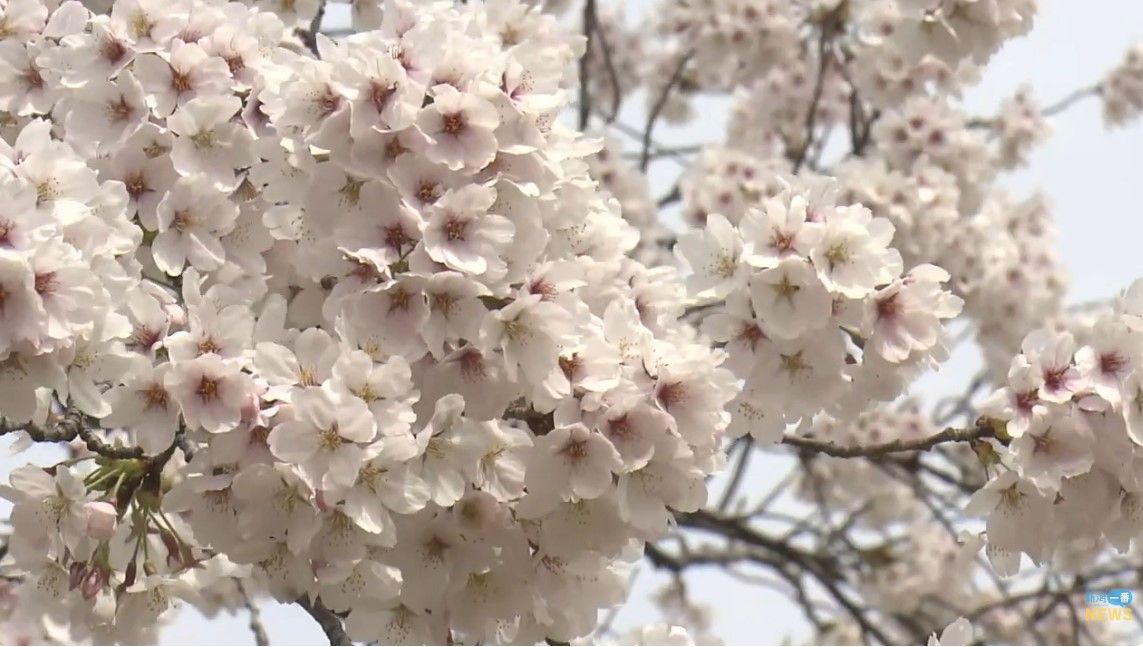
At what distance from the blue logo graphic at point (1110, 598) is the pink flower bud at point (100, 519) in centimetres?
287

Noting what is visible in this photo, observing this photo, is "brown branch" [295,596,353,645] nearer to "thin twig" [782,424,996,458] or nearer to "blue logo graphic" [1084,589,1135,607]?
"thin twig" [782,424,996,458]

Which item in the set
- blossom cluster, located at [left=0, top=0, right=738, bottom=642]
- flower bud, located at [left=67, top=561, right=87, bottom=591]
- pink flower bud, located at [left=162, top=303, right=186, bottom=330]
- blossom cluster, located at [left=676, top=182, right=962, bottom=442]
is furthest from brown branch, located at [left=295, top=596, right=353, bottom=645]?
blossom cluster, located at [left=676, top=182, right=962, bottom=442]

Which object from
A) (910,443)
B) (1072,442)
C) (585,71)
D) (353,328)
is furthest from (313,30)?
(585,71)

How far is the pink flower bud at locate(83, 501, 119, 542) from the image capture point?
2.02m

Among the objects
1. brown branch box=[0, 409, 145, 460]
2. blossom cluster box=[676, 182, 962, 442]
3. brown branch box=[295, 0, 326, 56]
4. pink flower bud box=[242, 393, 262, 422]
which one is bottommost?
brown branch box=[0, 409, 145, 460]

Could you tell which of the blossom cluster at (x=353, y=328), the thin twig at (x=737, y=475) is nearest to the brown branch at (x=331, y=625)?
the blossom cluster at (x=353, y=328)

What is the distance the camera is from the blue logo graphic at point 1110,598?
12.6ft

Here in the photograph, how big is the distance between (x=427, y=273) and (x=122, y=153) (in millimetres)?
612

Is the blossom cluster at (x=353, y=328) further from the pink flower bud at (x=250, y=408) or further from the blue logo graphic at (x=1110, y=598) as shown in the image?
the blue logo graphic at (x=1110, y=598)

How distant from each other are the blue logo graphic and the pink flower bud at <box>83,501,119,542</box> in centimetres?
287

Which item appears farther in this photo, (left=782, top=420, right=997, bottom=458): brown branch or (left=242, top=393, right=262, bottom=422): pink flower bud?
(left=782, top=420, right=997, bottom=458): brown branch

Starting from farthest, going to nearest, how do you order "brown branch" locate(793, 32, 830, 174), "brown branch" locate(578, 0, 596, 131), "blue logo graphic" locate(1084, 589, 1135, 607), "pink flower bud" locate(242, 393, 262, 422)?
"brown branch" locate(793, 32, 830, 174) < "brown branch" locate(578, 0, 596, 131) < "blue logo graphic" locate(1084, 589, 1135, 607) < "pink flower bud" locate(242, 393, 262, 422)

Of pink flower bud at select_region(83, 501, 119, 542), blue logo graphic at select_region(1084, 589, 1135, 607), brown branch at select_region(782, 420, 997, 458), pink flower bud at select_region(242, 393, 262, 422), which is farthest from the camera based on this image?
blue logo graphic at select_region(1084, 589, 1135, 607)

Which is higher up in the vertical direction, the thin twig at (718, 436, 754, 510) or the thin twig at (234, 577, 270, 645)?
the thin twig at (234, 577, 270, 645)
